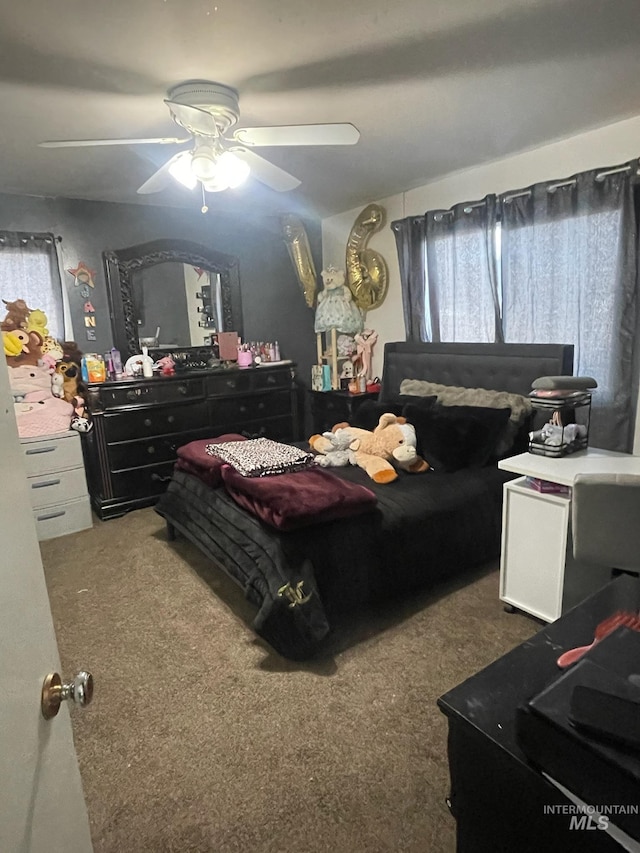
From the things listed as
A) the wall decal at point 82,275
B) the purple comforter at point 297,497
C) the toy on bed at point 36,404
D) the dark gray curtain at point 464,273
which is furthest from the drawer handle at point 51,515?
the dark gray curtain at point 464,273

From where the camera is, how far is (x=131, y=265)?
3.97 metres

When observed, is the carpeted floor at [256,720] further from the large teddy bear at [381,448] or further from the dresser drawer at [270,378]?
the dresser drawer at [270,378]

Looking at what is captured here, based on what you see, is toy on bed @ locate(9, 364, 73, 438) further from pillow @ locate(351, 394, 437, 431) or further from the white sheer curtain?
pillow @ locate(351, 394, 437, 431)

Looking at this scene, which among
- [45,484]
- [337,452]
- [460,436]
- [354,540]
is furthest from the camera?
[45,484]

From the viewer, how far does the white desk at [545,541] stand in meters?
2.04

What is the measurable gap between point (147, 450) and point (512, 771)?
3392 mm

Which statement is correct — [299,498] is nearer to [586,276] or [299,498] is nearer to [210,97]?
[210,97]

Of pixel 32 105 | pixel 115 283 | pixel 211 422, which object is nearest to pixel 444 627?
pixel 211 422

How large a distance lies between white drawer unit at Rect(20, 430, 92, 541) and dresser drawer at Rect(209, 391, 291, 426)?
107 centimetres

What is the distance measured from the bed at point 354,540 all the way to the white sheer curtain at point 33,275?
177 cm

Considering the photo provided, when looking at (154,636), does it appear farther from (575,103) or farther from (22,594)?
(575,103)

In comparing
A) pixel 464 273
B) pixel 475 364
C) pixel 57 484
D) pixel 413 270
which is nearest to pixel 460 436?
pixel 475 364

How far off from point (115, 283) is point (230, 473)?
2270 mm

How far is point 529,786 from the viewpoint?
0.72 meters
